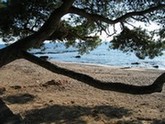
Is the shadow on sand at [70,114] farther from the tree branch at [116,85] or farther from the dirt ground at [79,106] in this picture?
the tree branch at [116,85]

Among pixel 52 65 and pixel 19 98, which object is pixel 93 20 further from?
pixel 19 98

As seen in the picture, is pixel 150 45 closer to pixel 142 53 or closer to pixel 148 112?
pixel 142 53

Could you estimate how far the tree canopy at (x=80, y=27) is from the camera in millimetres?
7730

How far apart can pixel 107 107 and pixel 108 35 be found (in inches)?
167

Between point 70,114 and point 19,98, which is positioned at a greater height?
point 19,98

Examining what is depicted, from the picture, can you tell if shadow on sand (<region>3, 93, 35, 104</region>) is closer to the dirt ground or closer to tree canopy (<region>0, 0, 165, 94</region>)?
the dirt ground

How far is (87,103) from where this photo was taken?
1481 cm

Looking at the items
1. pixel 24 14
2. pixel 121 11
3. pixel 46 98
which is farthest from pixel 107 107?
pixel 24 14

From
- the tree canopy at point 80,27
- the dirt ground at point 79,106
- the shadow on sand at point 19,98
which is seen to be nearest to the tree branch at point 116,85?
the tree canopy at point 80,27

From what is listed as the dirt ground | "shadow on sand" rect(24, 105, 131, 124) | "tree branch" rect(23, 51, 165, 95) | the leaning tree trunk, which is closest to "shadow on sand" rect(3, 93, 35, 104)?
the dirt ground

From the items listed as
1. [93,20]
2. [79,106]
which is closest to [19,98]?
[79,106]

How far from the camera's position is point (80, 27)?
1199 centimetres

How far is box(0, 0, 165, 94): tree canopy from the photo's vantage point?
25.4 ft

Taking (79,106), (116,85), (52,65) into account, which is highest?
(52,65)
